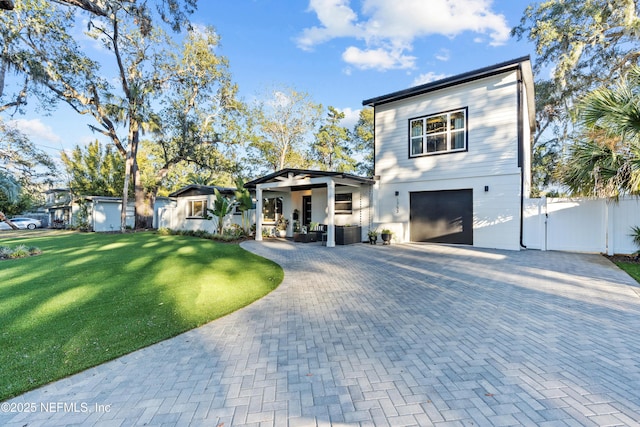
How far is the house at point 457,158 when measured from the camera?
34.2 ft

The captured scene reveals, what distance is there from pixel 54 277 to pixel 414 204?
12.2 meters

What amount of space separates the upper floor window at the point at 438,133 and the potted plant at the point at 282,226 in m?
7.77

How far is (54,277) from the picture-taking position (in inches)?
252

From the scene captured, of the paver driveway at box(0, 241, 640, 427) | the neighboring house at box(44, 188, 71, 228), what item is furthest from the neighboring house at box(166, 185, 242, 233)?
the neighboring house at box(44, 188, 71, 228)

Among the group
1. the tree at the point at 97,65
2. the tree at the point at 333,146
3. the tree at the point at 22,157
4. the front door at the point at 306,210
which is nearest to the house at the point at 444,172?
the front door at the point at 306,210

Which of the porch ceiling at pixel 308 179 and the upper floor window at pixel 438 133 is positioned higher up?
the upper floor window at pixel 438 133

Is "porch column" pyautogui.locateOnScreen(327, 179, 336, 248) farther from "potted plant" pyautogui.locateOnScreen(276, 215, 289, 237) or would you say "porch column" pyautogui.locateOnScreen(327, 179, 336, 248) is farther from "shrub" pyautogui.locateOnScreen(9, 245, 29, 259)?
"shrub" pyautogui.locateOnScreen(9, 245, 29, 259)

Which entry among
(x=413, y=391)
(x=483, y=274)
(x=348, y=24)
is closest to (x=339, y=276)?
(x=483, y=274)

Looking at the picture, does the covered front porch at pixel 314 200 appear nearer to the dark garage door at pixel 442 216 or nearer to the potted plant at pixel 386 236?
the potted plant at pixel 386 236

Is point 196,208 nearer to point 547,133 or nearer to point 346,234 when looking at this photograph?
point 346,234

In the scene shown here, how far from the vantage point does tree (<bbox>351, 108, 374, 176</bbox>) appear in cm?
2925

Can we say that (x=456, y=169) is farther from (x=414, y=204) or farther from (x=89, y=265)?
(x=89, y=265)

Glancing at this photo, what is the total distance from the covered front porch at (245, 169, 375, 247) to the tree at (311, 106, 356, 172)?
559 inches

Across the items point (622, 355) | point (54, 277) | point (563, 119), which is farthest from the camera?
point (563, 119)
